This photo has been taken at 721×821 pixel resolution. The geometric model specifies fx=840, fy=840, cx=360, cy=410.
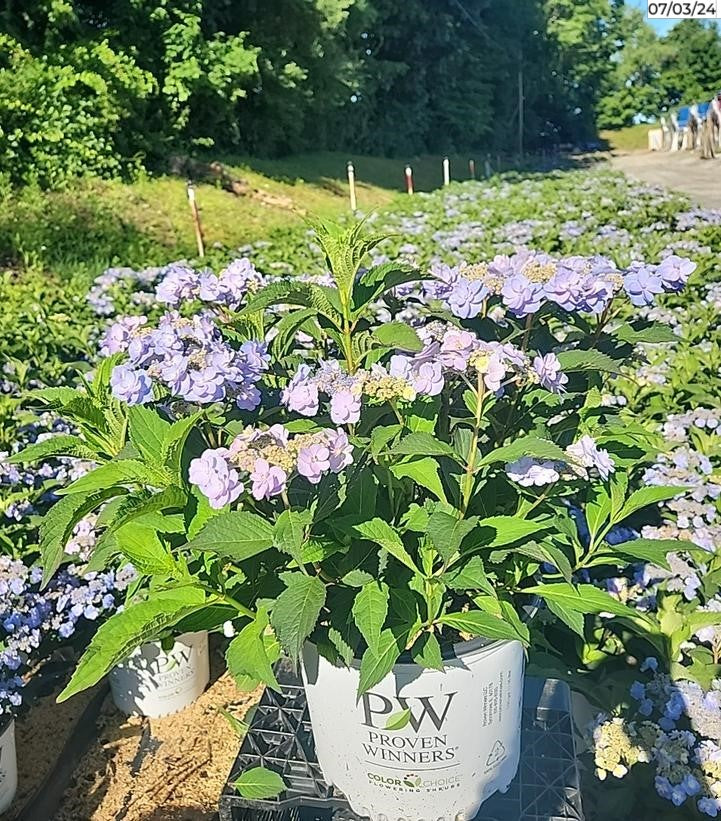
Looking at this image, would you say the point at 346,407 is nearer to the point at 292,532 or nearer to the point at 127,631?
the point at 292,532

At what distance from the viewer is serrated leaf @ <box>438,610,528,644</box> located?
1.21 meters

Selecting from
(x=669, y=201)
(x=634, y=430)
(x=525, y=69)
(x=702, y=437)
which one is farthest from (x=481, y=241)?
(x=525, y=69)

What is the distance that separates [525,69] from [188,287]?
1584 inches

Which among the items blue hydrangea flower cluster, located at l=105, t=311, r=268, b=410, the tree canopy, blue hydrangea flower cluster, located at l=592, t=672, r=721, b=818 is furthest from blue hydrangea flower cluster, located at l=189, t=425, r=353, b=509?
the tree canopy

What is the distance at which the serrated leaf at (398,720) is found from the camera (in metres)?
1.28

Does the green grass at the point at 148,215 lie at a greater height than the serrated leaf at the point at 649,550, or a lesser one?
greater

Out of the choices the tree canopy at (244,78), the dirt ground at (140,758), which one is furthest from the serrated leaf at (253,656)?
the tree canopy at (244,78)

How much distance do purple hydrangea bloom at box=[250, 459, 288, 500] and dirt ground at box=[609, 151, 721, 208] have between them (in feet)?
43.5

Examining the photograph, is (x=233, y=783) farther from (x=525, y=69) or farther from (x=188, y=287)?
(x=525, y=69)

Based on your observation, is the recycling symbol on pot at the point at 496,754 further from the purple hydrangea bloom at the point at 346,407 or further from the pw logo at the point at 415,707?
the purple hydrangea bloom at the point at 346,407

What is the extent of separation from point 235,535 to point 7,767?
4.28 feet

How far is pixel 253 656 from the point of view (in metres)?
1.24

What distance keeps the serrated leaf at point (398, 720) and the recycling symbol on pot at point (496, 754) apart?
186 mm
